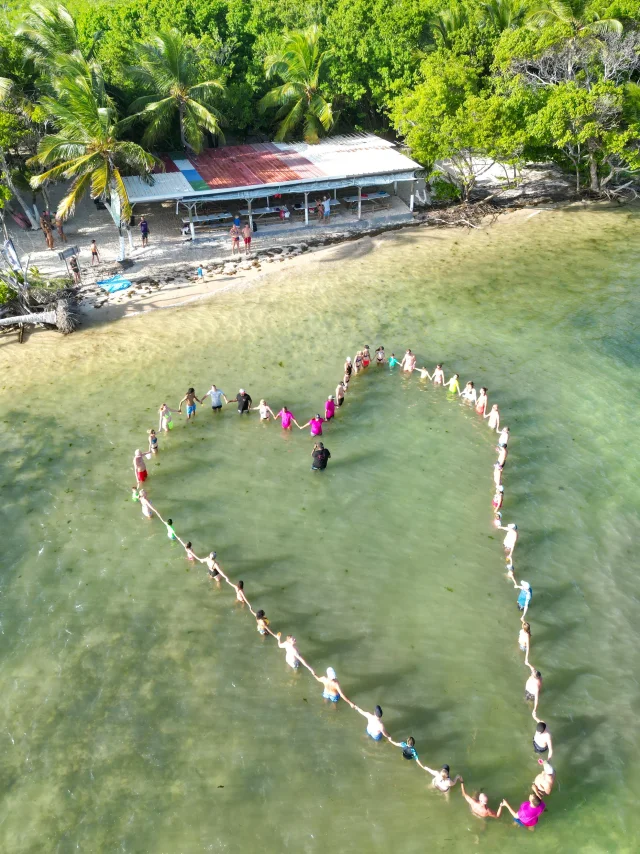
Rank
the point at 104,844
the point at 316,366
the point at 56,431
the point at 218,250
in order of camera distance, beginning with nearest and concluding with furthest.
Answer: the point at 104,844 < the point at 56,431 < the point at 316,366 < the point at 218,250

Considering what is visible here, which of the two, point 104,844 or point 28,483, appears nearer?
point 104,844

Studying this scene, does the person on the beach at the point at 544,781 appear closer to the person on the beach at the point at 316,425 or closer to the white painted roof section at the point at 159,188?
the person on the beach at the point at 316,425

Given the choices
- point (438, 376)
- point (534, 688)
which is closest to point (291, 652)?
point (534, 688)

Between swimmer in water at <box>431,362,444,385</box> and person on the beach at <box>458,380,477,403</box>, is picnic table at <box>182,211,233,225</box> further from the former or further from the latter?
person on the beach at <box>458,380,477,403</box>

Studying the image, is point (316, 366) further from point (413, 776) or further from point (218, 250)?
point (413, 776)

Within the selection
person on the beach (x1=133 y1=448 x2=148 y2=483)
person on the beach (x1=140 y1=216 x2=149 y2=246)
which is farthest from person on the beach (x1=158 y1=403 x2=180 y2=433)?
person on the beach (x1=140 y1=216 x2=149 y2=246)

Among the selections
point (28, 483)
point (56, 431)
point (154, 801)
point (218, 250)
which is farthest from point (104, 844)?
point (218, 250)
